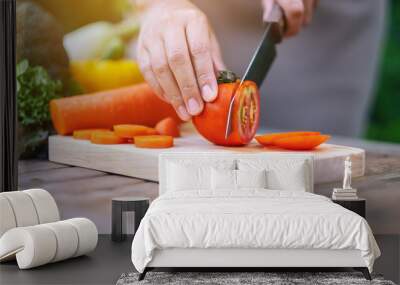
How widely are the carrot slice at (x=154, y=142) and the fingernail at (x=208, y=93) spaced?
A: 0.44 metres

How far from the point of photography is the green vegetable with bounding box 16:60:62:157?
666cm

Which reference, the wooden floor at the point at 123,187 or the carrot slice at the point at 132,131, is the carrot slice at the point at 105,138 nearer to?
the carrot slice at the point at 132,131

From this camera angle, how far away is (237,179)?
19.4 ft

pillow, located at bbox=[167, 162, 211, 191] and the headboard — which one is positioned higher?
the headboard

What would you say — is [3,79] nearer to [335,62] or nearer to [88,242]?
[88,242]

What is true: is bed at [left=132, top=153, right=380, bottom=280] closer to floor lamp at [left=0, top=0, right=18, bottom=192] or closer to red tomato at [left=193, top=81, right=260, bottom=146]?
red tomato at [left=193, top=81, right=260, bottom=146]

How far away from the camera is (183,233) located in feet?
15.8

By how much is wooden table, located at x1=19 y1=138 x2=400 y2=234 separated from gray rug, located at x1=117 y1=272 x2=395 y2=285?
4.72 feet

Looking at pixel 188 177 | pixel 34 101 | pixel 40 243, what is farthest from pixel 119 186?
pixel 40 243

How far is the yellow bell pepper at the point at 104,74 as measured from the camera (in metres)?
6.59

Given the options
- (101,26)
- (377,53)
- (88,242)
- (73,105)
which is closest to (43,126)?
(73,105)

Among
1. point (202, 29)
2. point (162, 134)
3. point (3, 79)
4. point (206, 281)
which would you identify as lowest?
point (206, 281)

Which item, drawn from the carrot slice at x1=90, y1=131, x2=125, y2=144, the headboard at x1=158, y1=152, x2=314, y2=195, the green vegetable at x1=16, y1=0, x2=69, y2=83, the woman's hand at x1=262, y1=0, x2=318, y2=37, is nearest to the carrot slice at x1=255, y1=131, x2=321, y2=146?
the headboard at x1=158, y1=152, x2=314, y2=195

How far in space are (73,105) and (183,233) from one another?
219cm
